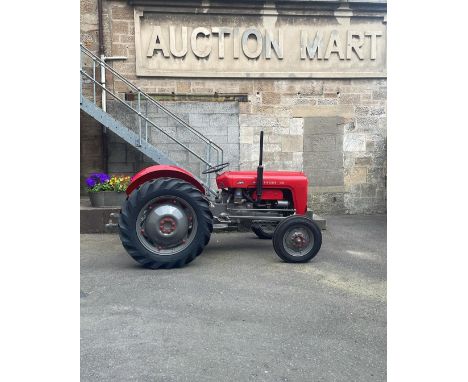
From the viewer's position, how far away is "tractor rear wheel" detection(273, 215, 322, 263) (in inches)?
185

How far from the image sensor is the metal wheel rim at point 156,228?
449cm

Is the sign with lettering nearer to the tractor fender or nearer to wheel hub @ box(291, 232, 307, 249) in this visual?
the tractor fender

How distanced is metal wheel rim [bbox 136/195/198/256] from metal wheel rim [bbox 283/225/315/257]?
1.06 meters


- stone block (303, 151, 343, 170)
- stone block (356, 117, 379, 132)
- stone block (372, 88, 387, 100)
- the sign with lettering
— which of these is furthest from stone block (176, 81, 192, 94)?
stone block (372, 88, 387, 100)

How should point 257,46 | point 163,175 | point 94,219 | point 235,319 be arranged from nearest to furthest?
point 235,319
point 163,175
point 94,219
point 257,46

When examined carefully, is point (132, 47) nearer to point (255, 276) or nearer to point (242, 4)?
point (242, 4)

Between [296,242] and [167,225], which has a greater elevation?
[167,225]

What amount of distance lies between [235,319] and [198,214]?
1733 millimetres

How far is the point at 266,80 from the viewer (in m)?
8.30

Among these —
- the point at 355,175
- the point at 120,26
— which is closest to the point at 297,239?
the point at 355,175

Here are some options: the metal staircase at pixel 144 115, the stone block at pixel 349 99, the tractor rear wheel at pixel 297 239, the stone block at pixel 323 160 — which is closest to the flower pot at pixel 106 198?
the metal staircase at pixel 144 115

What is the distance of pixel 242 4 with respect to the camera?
26.3 feet

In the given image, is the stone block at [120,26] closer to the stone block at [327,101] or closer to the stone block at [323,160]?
the stone block at [327,101]

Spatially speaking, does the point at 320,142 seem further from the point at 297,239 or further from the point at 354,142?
the point at 297,239
